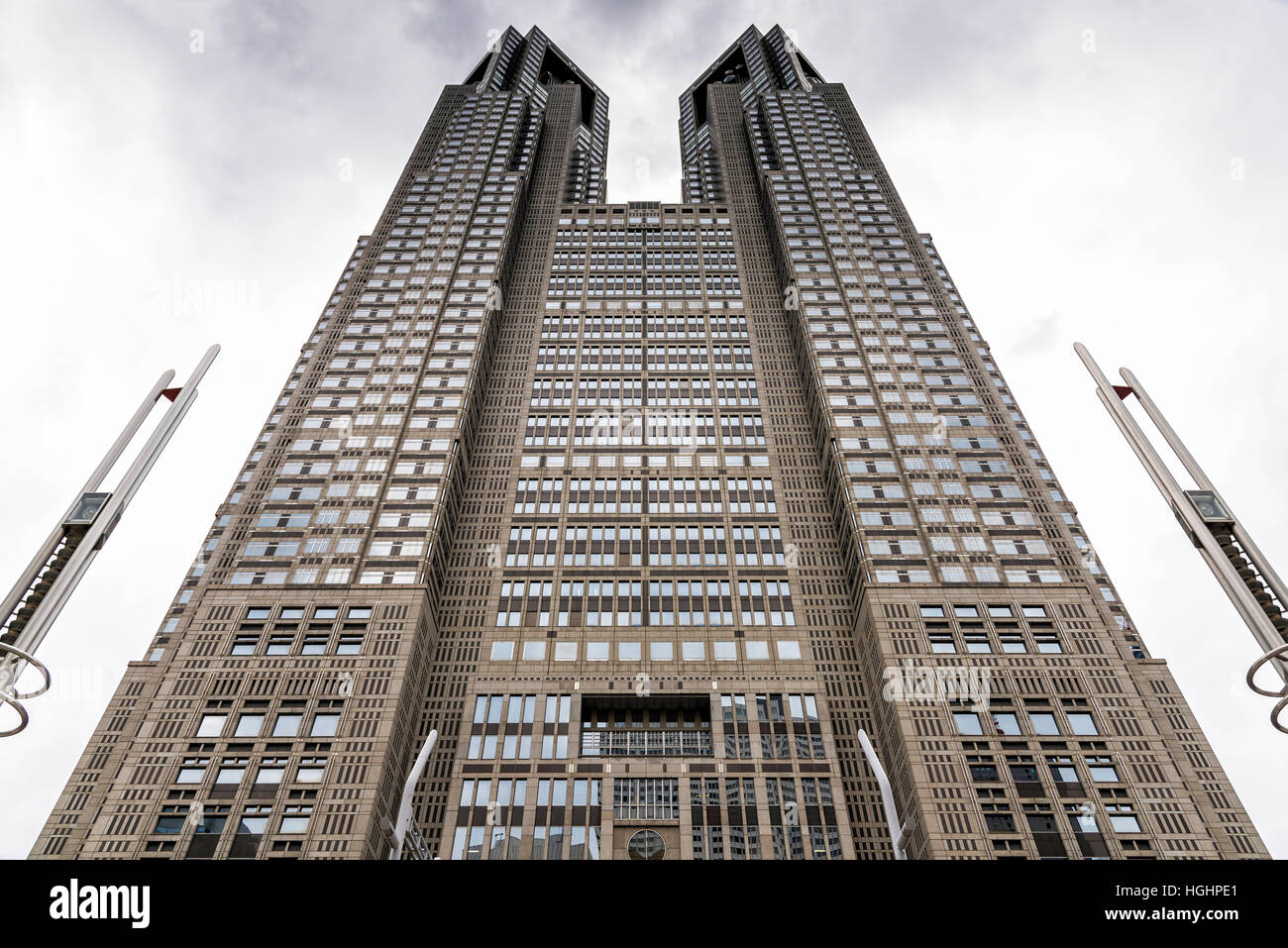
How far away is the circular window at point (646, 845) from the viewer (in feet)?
185

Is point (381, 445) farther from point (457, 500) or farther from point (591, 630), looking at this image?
point (591, 630)

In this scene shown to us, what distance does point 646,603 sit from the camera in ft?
238

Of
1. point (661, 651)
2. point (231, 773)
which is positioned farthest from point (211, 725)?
point (661, 651)

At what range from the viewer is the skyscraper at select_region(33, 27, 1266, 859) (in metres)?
54.5

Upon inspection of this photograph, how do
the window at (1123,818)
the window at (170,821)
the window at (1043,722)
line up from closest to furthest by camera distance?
the window at (170,821), the window at (1123,818), the window at (1043,722)

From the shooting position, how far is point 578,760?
6125 centimetres

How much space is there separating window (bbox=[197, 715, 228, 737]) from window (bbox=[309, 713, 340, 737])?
6.19 metres

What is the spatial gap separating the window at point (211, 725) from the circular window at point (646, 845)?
29.2m

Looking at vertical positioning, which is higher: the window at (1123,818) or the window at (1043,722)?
the window at (1043,722)

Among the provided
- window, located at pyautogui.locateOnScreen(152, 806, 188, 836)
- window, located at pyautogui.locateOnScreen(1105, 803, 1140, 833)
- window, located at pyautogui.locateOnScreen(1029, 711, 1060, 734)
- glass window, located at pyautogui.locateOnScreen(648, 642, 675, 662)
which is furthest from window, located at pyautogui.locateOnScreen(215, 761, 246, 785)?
window, located at pyautogui.locateOnScreen(1105, 803, 1140, 833)

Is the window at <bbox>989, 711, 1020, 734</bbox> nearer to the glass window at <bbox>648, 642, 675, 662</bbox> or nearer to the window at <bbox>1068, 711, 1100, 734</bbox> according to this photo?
the window at <bbox>1068, 711, 1100, 734</bbox>

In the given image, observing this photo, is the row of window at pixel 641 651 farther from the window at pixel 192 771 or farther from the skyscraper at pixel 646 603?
the window at pixel 192 771

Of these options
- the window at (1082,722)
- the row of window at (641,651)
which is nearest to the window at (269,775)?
the row of window at (641,651)
